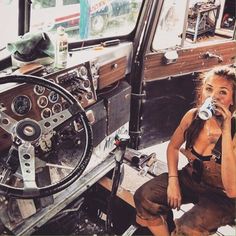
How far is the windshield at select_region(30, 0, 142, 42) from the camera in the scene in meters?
2.51

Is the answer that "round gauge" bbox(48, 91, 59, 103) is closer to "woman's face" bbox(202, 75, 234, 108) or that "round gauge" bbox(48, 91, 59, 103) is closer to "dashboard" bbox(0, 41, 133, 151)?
"dashboard" bbox(0, 41, 133, 151)

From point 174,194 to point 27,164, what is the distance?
990 millimetres

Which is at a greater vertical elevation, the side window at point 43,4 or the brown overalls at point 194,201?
the side window at point 43,4

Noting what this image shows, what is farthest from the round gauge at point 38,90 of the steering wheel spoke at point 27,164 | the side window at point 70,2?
the side window at point 70,2

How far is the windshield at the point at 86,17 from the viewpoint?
2510 millimetres

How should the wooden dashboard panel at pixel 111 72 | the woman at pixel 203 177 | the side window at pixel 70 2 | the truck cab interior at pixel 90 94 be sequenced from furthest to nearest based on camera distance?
1. the wooden dashboard panel at pixel 111 72
2. the side window at pixel 70 2
3. the woman at pixel 203 177
4. the truck cab interior at pixel 90 94

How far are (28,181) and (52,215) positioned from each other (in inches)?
29.7

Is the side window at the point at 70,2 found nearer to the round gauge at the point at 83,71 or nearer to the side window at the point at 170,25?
the round gauge at the point at 83,71

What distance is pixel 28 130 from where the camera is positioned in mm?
1821

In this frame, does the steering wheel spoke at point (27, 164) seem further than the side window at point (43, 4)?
No

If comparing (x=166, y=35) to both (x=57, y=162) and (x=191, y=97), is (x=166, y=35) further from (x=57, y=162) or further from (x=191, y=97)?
(x=57, y=162)

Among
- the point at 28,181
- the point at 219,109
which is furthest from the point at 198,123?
the point at 28,181

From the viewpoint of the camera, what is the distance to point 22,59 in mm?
2295

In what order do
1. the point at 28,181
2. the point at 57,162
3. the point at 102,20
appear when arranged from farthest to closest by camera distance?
the point at 102,20 < the point at 57,162 < the point at 28,181
